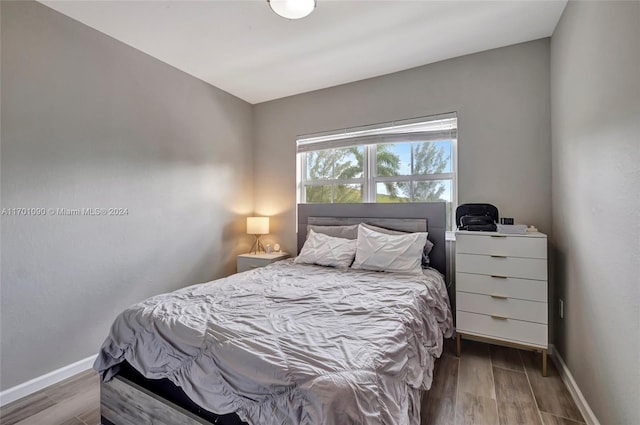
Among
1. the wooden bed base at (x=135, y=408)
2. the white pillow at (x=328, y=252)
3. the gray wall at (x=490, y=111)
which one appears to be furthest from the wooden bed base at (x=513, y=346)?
the wooden bed base at (x=135, y=408)

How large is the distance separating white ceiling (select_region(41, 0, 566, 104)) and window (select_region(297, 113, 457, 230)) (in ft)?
2.16

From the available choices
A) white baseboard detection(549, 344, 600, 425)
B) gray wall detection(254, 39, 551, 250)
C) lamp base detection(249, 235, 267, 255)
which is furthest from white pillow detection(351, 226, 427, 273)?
lamp base detection(249, 235, 267, 255)

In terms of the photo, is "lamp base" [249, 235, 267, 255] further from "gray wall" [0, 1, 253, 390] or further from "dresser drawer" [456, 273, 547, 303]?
"dresser drawer" [456, 273, 547, 303]

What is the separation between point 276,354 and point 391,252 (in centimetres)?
164

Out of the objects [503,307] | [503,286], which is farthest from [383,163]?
[503,307]

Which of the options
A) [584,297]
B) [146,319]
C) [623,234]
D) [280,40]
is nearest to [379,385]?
[146,319]

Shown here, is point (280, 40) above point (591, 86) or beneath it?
above

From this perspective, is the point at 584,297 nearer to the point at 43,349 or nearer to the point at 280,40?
the point at 280,40

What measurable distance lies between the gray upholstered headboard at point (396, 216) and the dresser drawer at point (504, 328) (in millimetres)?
478

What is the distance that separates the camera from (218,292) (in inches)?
72.7

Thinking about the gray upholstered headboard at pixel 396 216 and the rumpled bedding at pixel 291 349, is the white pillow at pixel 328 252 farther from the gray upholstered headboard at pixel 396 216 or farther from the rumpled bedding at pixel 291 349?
the rumpled bedding at pixel 291 349

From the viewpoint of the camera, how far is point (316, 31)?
2.29 metres

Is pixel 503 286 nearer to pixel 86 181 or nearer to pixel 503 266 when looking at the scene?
pixel 503 266

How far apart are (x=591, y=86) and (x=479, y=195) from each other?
1.15m
